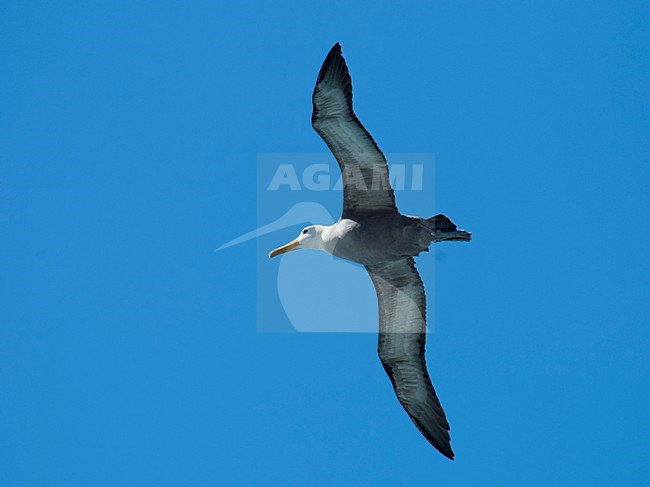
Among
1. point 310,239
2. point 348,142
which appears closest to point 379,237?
point 348,142

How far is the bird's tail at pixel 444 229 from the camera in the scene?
48.8 ft

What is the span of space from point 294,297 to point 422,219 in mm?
5583

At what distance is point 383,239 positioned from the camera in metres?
15.5

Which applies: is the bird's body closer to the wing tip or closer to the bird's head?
the bird's head

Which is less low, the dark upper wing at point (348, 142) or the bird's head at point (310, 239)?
the dark upper wing at point (348, 142)

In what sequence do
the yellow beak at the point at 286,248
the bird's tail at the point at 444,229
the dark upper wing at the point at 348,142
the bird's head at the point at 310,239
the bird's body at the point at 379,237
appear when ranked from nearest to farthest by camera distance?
the bird's tail at the point at 444,229, the dark upper wing at the point at 348,142, the bird's body at the point at 379,237, the bird's head at the point at 310,239, the yellow beak at the point at 286,248

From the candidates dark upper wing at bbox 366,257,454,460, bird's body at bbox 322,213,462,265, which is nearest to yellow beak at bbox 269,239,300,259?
bird's body at bbox 322,213,462,265

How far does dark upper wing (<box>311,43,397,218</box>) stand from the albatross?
1 cm

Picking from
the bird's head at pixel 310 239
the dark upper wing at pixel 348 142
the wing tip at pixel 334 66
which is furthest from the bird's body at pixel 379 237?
the wing tip at pixel 334 66

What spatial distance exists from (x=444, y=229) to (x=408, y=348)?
108 inches

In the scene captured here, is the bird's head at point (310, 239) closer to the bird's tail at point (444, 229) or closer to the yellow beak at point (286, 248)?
the yellow beak at point (286, 248)

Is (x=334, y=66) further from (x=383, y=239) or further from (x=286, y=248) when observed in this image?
(x=286, y=248)

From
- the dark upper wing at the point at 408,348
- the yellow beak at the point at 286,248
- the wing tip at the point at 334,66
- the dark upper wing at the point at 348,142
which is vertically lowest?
the dark upper wing at the point at 408,348

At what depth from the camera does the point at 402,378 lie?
16953mm
